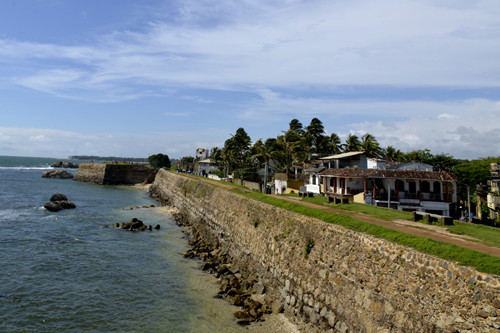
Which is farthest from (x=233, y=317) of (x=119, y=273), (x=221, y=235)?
(x=221, y=235)

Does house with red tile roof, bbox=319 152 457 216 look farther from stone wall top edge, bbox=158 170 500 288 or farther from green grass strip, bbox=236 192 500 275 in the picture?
stone wall top edge, bbox=158 170 500 288

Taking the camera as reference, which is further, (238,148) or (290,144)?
(238,148)

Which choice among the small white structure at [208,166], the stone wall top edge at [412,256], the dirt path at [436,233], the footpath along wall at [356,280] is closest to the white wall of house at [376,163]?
the footpath along wall at [356,280]

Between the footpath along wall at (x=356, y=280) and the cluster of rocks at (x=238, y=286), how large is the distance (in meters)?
0.61

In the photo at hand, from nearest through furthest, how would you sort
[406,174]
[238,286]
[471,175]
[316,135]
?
1. [238,286]
2. [406,174]
3. [471,175]
4. [316,135]

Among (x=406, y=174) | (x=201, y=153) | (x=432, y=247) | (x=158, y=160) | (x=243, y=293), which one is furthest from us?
(x=158, y=160)

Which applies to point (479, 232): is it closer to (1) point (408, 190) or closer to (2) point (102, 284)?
(1) point (408, 190)

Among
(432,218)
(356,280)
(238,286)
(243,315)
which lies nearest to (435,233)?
(432,218)

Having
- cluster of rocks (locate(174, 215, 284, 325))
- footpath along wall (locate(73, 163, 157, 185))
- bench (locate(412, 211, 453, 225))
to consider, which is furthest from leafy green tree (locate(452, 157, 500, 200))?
footpath along wall (locate(73, 163, 157, 185))

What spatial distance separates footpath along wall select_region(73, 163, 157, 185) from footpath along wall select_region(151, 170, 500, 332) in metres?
88.3

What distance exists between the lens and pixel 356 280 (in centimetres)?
1294

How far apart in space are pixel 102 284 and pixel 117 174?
8989 centimetres

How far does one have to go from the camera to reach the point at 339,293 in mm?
13531

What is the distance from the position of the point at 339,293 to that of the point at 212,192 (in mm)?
26263
